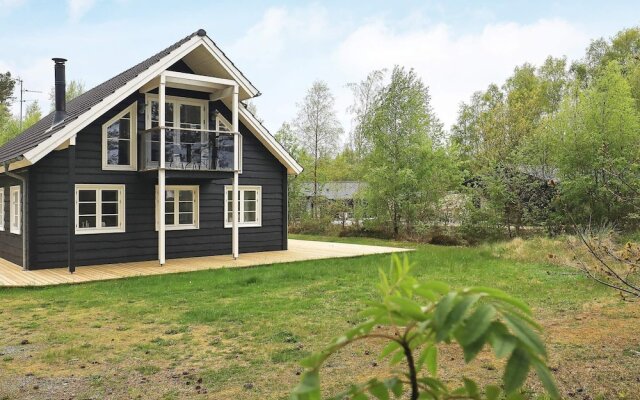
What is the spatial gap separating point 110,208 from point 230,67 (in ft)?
15.2

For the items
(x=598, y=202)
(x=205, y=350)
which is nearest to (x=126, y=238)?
(x=205, y=350)

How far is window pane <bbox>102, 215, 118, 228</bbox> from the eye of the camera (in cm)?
1241

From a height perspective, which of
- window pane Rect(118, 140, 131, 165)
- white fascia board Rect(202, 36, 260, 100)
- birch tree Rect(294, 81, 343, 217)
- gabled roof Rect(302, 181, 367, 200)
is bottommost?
gabled roof Rect(302, 181, 367, 200)

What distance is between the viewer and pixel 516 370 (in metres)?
0.83

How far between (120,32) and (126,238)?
1104 cm

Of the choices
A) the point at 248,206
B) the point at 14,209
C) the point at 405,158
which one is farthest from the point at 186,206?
the point at 405,158

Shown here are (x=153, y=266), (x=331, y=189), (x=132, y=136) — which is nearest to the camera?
(x=153, y=266)

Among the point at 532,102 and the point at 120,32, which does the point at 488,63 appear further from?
the point at 120,32

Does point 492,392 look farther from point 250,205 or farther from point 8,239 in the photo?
point 8,239

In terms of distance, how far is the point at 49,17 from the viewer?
20734 millimetres

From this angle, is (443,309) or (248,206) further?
(248,206)

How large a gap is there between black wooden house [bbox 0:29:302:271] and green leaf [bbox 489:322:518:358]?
11.6 m

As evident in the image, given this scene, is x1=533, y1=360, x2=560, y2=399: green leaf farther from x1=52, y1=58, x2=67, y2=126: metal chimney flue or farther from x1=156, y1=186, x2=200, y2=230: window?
x1=52, y1=58, x2=67, y2=126: metal chimney flue

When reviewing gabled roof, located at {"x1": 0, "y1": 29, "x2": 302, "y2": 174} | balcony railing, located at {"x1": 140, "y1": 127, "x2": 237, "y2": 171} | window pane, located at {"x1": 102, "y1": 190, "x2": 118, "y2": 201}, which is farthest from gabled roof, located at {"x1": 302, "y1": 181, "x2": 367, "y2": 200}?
window pane, located at {"x1": 102, "y1": 190, "x2": 118, "y2": 201}
